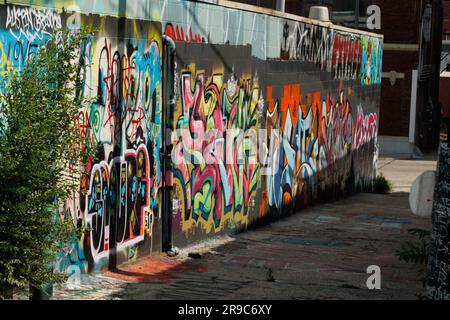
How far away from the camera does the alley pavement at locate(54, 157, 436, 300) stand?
9391 mm

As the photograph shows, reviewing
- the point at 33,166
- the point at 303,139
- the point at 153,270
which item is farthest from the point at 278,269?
the point at 303,139

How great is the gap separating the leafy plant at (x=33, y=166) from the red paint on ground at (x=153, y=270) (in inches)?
85.1

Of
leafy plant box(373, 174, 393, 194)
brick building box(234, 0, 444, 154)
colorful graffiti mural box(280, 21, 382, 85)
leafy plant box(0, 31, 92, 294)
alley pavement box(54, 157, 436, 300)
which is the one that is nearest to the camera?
leafy plant box(0, 31, 92, 294)

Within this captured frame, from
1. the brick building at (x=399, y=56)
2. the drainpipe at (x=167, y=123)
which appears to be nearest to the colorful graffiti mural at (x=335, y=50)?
the drainpipe at (x=167, y=123)

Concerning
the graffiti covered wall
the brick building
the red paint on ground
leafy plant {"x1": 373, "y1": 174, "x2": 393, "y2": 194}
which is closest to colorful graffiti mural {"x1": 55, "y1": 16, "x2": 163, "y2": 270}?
the graffiti covered wall

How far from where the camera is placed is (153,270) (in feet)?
34.2

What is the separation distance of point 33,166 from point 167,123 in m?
4.24

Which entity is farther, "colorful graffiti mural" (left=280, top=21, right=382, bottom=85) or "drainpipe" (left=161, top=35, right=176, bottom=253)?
"colorful graffiti mural" (left=280, top=21, right=382, bottom=85)

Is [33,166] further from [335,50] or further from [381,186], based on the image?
[381,186]

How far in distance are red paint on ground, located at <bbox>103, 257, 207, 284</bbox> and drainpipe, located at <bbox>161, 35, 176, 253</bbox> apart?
0.49 meters

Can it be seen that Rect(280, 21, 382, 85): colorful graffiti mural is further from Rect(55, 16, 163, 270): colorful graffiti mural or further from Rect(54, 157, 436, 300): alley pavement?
Rect(55, 16, 163, 270): colorful graffiti mural

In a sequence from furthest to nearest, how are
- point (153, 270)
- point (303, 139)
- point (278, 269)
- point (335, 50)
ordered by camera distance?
point (335, 50) < point (303, 139) < point (278, 269) < point (153, 270)

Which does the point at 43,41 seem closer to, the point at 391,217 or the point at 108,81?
the point at 108,81

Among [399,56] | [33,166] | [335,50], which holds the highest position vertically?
[399,56]
